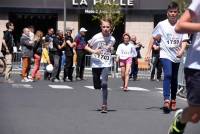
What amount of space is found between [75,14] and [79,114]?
30.5m

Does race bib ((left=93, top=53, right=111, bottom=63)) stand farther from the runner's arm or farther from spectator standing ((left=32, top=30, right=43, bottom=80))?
spectator standing ((left=32, top=30, right=43, bottom=80))

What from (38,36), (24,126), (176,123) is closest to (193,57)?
(176,123)

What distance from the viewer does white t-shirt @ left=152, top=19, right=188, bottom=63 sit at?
1191 centimetres

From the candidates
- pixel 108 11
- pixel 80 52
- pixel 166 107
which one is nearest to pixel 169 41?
pixel 166 107

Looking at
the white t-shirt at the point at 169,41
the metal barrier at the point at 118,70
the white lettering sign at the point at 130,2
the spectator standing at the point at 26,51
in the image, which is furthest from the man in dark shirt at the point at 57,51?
the white lettering sign at the point at 130,2

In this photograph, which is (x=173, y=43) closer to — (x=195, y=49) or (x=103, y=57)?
(x=103, y=57)

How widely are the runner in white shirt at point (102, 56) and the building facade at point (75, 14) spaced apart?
28.5 m

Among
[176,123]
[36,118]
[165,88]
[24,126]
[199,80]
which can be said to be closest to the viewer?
[199,80]

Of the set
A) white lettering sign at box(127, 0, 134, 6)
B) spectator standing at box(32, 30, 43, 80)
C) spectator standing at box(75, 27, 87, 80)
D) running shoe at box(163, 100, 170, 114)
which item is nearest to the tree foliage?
white lettering sign at box(127, 0, 134, 6)

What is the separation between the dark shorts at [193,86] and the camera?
19.1 feet

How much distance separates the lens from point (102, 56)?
40.2 ft

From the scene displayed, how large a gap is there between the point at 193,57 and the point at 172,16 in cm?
604

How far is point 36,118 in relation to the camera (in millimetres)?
10688

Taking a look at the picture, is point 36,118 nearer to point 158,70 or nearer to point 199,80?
point 199,80
